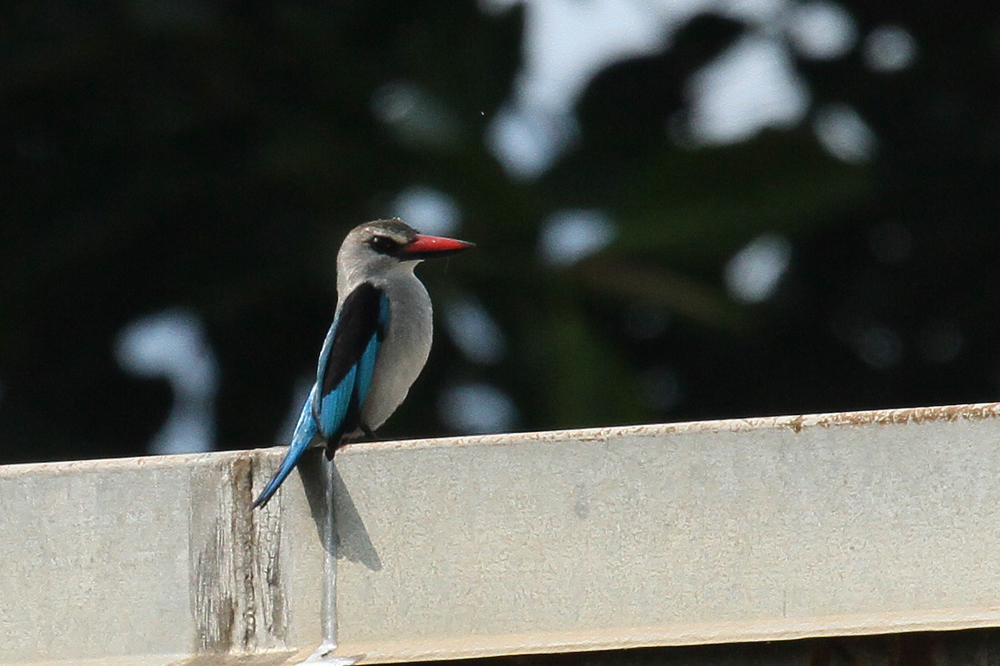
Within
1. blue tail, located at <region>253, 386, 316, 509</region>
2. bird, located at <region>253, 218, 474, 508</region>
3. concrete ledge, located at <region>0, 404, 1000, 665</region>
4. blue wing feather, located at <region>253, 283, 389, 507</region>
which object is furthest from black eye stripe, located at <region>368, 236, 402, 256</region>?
concrete ledge, located at <region>0, 404, 1000, 665</region>

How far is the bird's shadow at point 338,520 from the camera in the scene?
362cm

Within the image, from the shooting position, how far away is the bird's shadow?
362cm

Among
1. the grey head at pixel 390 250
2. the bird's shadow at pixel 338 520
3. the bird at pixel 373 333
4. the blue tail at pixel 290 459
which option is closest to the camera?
the bird's shadow at pixel 338 520

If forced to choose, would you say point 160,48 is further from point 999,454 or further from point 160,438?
point 999,454

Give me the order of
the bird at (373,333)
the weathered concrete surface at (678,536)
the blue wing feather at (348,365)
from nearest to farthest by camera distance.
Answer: the weathered concrete surface at (678,536)
the blue wing feather at (348,365)
the bird at (373,333)

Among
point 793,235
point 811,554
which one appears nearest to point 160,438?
point 793,235

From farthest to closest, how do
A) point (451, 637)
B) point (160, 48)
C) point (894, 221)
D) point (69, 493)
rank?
point (894, 221) < point (160, 48) < point (69, 493) < point (451, 637)

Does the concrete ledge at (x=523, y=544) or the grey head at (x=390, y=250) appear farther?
the grey head at (x=390, y=250)

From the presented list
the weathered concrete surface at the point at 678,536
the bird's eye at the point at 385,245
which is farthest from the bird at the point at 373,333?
the weathered concrete surface at the point at 678,536

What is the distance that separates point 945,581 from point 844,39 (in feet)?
34.7

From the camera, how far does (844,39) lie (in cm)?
1334

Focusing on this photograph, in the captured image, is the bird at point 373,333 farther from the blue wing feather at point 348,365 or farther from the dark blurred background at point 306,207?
the dark blurred background at point 306,207

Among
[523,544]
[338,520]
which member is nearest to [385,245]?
[338,520]

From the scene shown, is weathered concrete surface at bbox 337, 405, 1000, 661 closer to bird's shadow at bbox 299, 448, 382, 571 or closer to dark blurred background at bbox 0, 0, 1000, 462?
bird's shadow at bbox 299, 448, 382, 571
